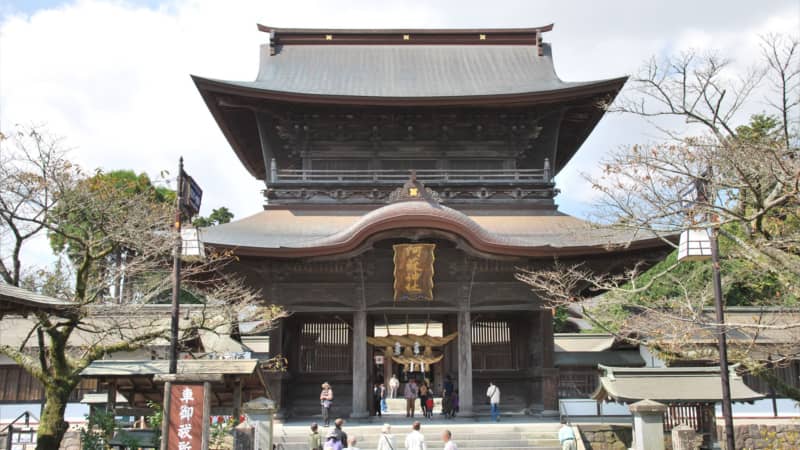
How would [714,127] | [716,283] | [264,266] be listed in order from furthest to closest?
[264,266], [716,283], [714,127]

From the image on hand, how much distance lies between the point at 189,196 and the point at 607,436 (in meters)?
12.0

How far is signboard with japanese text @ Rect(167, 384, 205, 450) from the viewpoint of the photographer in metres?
10.8

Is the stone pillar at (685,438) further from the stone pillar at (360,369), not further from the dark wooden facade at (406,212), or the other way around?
the stone pillar at (360,369)

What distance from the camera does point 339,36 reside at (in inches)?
1063

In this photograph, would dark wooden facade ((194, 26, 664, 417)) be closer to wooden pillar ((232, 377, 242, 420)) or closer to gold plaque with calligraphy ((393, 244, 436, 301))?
gold plaque with calligraphy ((393, 244, 436, 301))

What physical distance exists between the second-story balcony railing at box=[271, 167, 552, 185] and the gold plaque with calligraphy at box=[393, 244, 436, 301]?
2.80 metres

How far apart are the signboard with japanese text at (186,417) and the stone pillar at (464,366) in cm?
1008

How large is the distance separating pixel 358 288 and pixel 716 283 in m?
10.2

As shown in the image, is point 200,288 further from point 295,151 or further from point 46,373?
point 46,373

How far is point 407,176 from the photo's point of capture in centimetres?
2178

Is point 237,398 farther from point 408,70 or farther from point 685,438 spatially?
point 408,70

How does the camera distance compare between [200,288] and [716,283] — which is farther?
[200,288]

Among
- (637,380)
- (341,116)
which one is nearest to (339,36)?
(341,116)

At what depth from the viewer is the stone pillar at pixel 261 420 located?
14.5m
